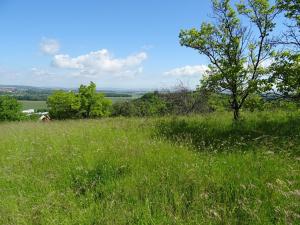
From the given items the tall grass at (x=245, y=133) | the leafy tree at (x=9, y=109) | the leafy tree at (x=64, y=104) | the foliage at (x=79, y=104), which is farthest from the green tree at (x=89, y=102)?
the tall grass at (x=245, y=133)

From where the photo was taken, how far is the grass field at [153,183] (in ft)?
11.4

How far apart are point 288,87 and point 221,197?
473 centimetres

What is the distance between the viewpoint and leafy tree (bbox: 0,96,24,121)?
48741 mm

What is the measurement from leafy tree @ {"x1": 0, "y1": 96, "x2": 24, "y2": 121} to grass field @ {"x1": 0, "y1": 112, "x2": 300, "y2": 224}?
47.1 meters

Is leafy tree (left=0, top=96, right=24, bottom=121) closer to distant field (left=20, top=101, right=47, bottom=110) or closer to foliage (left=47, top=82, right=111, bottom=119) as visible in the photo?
foliage (left=47, top=82, right=111, bottom=119)

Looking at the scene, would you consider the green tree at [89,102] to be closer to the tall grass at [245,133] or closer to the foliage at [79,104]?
the foliage at [79,104]

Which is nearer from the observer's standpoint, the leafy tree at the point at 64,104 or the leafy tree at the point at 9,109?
the leafy tree at the point at 9,109

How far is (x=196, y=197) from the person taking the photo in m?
3.76

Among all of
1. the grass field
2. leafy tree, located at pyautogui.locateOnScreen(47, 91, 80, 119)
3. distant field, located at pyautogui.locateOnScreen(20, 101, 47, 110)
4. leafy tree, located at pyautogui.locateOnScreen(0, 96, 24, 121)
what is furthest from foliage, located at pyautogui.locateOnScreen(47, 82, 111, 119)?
distant field, located at pyautogui.locateOnScreen(20, 101, 47, 110)

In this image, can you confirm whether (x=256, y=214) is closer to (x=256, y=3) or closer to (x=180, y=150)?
(x=180, y=150)

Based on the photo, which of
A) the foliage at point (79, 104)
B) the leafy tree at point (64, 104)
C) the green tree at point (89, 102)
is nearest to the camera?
the leafy tree at point (64, 104)

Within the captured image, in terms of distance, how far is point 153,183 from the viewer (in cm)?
432

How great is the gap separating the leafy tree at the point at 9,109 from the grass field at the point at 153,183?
47.1 metres

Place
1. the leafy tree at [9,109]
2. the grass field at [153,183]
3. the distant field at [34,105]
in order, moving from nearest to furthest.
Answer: the grass field at [153,183], the leafy tree at [9,109], the distant field at [34,105]
